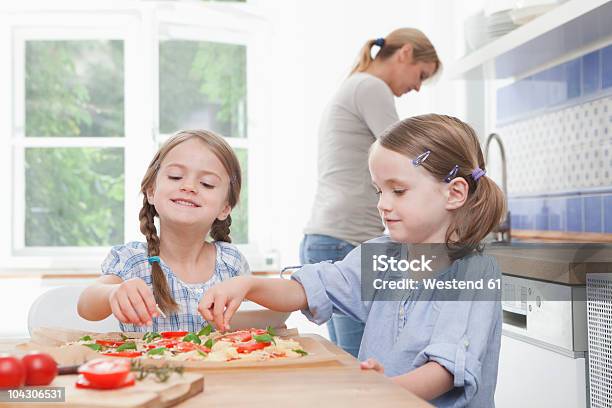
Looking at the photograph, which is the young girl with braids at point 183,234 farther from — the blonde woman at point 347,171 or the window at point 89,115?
the window at point 89,115

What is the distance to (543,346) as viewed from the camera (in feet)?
6.34

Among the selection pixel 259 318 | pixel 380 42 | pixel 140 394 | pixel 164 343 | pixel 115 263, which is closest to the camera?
pixel 140 394

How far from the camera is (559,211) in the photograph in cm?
285

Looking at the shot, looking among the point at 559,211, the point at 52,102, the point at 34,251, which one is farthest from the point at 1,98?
the point at 559,211

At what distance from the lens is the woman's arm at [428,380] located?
3.97 feet

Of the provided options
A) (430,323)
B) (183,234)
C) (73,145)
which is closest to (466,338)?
(430,323)

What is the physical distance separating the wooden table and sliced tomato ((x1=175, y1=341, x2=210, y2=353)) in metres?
0.12

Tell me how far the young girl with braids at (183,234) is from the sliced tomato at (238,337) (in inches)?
14.6

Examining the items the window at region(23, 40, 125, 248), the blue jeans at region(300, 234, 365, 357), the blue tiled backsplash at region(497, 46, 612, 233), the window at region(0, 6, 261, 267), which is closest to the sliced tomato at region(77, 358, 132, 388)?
the blue jeans at region(300, 234, 365, 357)

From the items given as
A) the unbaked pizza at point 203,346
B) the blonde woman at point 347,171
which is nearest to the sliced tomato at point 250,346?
the unbaked pizza at point 203,346

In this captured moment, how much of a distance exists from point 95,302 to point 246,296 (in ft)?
1.01

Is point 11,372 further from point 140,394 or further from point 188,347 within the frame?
point 188,347

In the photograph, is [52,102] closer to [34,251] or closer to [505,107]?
[34,251]

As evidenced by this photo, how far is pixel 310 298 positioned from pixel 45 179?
2.67 m
